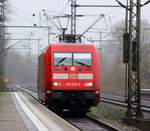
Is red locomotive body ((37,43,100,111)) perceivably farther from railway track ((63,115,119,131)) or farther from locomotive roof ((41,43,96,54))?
railway track ((63,115,119,131))

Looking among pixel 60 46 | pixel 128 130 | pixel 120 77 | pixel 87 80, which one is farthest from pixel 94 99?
pixel 120 77

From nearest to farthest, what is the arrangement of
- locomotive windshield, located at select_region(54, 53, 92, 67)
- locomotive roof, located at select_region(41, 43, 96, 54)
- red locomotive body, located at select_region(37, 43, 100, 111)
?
1. red locomotive body, located at select_region(37, 43, 100, 111)
2. locomotive windshield, located at select_region(54, 53, 92, 67)
3. locomotive roof, located at select_region(41, 43, 96, 54)

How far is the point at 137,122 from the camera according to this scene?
22250mm

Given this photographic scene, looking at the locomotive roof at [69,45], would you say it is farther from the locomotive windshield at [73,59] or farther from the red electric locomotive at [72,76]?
the locomotive windshield at [73,59]

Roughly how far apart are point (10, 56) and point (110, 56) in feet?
144

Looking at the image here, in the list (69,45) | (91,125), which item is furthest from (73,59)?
(91,125)

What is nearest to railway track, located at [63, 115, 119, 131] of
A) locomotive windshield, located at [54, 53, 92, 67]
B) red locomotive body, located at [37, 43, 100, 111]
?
red locomotive body, located at [37, 43, 100, 111]

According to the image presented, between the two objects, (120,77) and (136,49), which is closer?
(136,49)

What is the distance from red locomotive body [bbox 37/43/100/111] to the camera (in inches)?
1031

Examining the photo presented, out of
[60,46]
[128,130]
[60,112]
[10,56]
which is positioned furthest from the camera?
[10,56]

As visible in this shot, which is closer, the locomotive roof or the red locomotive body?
the red locomotive body

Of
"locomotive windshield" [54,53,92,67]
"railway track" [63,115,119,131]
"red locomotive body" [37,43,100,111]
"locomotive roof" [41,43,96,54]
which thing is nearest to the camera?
"railway track" [63,115,119,131]

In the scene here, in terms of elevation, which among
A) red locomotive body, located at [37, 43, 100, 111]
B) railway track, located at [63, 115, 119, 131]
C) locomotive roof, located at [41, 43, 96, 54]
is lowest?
railway track, located at [63, 115, 119, 131]

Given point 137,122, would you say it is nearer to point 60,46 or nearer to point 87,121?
point 87,121
